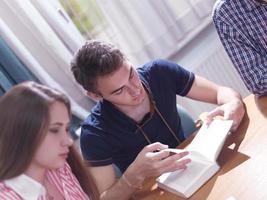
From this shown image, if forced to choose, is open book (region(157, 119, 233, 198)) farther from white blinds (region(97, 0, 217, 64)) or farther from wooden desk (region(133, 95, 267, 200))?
white blinds (region(97, 0, 217, 64))

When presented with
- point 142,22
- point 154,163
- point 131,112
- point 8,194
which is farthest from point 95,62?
point 142,22

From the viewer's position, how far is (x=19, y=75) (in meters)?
1.91

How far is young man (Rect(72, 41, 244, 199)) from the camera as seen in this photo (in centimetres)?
131

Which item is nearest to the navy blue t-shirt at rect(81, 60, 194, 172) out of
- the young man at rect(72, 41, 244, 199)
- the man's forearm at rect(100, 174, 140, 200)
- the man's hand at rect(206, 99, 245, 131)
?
the young man at rect(72, 41, 244, 199)

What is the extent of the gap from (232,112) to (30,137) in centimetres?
67

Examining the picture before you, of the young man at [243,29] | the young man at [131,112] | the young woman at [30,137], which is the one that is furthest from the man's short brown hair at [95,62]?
the young man at [243,29]

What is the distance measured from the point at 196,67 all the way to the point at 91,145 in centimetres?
99

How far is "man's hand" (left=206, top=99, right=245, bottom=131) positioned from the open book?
78mm

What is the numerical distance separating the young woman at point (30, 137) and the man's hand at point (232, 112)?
52 centimetres

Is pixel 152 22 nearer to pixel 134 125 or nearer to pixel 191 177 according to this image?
pixel 134 125

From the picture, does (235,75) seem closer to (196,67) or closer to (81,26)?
(196,67)

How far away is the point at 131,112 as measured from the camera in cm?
153

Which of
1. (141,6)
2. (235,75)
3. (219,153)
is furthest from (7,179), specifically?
(235,75)

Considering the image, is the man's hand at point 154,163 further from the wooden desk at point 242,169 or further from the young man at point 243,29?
the young man at point 243,29
